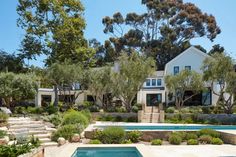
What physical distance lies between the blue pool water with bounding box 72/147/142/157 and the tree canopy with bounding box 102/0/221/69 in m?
38.8

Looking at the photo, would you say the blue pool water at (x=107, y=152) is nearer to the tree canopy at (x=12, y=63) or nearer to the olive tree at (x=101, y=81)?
the olive tree at (x=101, y=81)

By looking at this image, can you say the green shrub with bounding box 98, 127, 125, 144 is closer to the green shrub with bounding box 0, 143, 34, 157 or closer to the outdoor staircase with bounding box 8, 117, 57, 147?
the outdoor staircase with bounding box 8, 117, 57, 147

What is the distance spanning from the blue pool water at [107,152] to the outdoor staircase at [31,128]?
112 inches

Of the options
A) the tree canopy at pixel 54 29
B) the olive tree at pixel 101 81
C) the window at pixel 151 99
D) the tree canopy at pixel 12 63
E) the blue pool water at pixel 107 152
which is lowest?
the blue pool water at pixel 107 152

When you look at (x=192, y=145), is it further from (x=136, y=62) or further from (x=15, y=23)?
(x=15, y=23)

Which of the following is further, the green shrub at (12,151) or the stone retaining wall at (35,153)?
the green shrub at (12,151)

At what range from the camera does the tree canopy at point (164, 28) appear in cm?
5297

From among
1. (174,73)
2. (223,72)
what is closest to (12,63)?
(174,73)

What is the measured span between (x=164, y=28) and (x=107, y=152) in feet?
135

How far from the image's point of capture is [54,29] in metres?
38.2

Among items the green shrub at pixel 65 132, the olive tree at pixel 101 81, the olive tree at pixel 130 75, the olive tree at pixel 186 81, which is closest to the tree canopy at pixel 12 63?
the olive tree at pixel 101 81

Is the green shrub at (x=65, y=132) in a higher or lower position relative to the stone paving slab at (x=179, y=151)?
higher

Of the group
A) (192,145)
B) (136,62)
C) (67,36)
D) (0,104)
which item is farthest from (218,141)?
(67,36)

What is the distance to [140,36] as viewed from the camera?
54.4 meters
